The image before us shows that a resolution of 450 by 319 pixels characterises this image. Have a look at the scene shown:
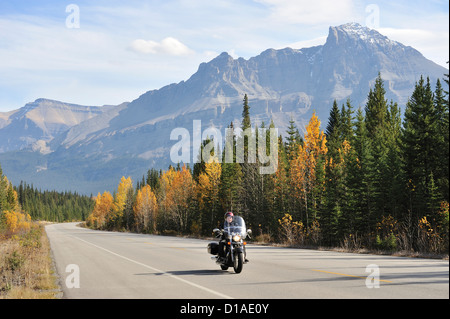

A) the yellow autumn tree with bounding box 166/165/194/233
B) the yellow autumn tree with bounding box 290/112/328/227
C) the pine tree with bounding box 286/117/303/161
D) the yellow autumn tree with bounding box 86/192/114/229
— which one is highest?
the pine tree with bounding box 286/117/303/161

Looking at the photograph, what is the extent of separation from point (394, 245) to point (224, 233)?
492 inches

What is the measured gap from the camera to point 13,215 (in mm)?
101000

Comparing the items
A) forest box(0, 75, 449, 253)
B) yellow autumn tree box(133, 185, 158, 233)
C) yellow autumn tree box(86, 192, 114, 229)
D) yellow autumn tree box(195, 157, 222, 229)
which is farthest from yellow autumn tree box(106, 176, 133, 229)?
forest box(0, 75, 449, 253)

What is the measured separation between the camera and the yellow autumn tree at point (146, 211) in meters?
91.1

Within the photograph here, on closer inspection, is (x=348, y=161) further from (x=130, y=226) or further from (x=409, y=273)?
(x=130, y=226)

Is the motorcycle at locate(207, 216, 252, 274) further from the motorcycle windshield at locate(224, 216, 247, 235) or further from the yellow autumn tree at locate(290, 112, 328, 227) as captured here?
the yellow autumn tree at locate(290, 112, 328, 227)

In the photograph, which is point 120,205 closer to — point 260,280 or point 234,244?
point 234,244

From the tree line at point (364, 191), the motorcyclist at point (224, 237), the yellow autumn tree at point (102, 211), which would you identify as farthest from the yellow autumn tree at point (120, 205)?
the motorcyclist at point (224, 237)

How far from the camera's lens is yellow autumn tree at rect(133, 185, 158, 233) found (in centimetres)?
9112

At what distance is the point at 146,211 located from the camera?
92.7m

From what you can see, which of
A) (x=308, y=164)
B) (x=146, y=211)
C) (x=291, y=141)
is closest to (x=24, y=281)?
(x=308, y=164)

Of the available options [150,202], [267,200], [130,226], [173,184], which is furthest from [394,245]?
[130,226]

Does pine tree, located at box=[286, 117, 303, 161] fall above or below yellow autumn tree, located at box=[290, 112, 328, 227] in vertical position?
above
